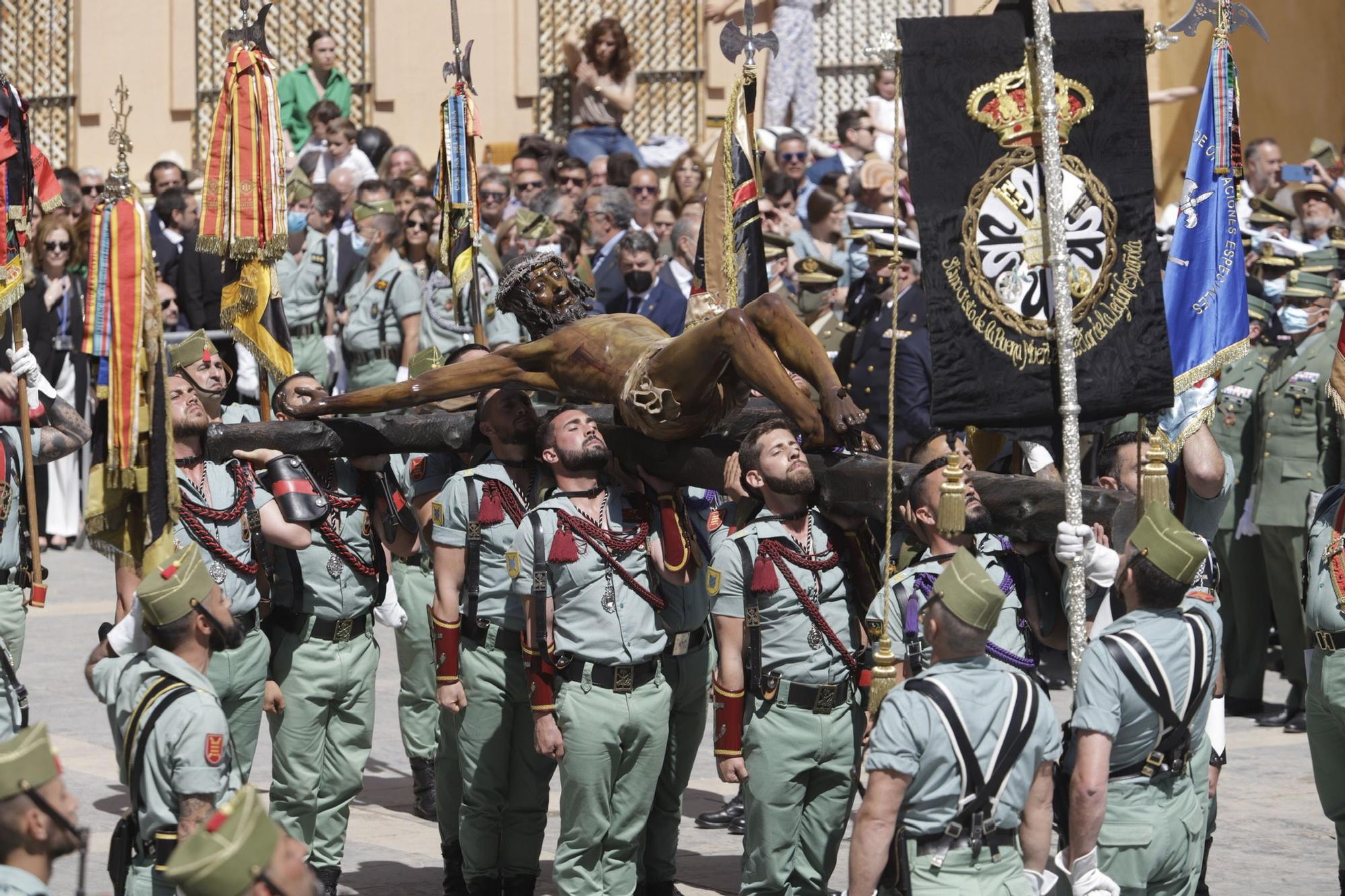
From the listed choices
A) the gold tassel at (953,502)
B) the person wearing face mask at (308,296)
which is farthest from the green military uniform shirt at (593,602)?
the person wearing face mask at (308,296)

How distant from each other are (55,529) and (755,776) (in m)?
10.8

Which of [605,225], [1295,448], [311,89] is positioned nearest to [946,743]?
[1295,448]

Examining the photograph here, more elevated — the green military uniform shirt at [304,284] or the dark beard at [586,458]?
the green military uniform shirt at [304,284]

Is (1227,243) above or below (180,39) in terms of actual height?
below

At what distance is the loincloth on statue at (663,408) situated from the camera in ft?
26.8

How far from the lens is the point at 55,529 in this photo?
55.7 feet

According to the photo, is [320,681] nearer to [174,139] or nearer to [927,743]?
[927,743]

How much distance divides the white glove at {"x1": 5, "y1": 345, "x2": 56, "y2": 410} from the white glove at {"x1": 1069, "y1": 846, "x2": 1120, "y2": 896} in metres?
5.03

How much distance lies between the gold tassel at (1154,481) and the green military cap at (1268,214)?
767cm

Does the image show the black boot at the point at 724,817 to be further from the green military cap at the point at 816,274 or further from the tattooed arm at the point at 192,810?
the green military cap at the point at 816,274

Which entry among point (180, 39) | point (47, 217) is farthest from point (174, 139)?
point (47, 217)

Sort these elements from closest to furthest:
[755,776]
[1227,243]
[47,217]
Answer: [755,776] < [1227,243] < [47,217]

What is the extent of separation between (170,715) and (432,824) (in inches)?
171

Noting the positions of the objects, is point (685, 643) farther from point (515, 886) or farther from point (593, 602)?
point (515, 886)
